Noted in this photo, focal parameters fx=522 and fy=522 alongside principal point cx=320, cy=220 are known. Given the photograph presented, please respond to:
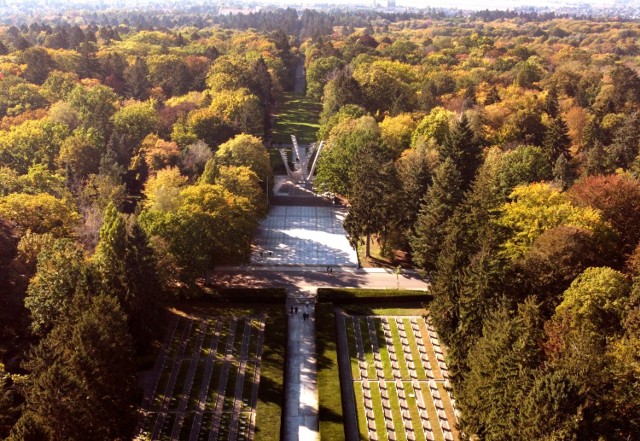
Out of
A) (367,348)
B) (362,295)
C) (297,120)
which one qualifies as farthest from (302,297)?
(297,120)

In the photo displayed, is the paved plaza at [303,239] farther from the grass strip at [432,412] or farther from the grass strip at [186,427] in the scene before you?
the grass strip at [186,427]

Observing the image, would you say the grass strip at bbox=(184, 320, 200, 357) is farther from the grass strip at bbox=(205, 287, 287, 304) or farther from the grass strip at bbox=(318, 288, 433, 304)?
the grass strip at bbox=(318, 288, 433, 304)

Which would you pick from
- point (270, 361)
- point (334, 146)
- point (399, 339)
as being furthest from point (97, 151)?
point (399, 339)

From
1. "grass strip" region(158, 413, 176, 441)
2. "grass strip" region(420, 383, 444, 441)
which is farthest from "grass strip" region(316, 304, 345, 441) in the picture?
"grass strip" region(158, 413, 176, 441)

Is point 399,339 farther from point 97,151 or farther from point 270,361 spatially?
point 97,151

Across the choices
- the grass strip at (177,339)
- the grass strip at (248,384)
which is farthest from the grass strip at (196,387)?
the grass strip at (248,384)

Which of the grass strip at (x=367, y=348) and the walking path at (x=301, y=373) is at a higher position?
the grass strip at (x=367, y=348)
